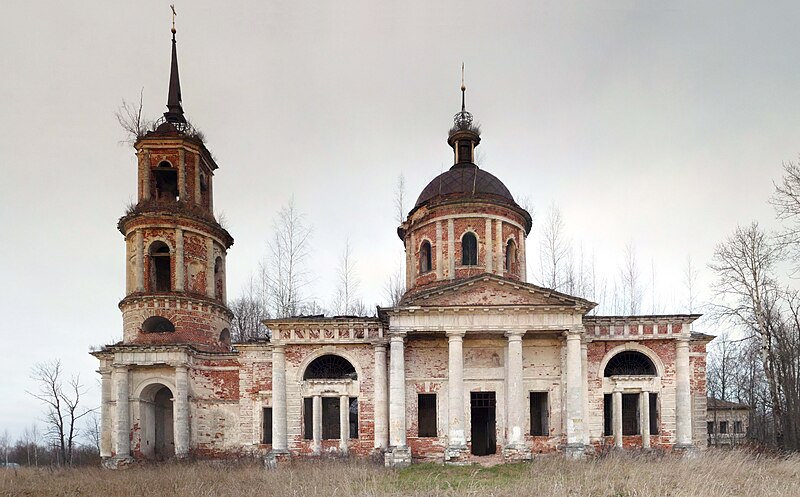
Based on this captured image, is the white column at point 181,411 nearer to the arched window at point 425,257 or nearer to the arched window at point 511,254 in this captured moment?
the arched window at point 425,257

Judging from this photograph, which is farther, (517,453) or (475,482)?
(517,453)

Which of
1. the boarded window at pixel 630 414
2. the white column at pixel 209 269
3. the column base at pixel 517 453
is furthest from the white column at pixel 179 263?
the boarded window at pixel 630 414

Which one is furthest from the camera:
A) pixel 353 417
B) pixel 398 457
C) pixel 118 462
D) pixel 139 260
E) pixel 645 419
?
pixel 139 260

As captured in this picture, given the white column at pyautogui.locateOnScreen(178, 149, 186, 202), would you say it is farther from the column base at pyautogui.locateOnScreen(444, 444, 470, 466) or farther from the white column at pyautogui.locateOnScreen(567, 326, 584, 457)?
the white column at pyautogui.locateOnScreen(567, 326, 584, 457)

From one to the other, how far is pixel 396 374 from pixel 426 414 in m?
2.56

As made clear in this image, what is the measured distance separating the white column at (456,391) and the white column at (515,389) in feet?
4.81

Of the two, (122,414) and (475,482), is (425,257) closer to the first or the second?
(475,482)

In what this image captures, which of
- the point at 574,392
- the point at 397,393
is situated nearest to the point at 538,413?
the point at 574,392

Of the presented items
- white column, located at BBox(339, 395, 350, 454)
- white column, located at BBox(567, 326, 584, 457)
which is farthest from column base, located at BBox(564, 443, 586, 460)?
white column, located at BBox(339, 395, 350, 454)

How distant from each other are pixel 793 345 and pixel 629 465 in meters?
12.6

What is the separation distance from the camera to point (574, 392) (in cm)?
1647

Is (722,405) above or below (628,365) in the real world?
below

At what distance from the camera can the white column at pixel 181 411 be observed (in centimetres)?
1762

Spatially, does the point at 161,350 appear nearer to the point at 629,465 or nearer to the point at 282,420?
the point at 282,420
